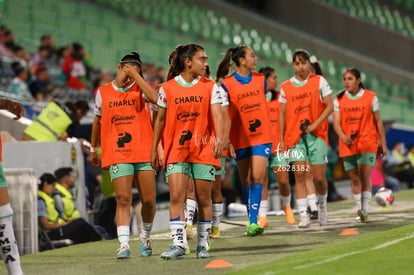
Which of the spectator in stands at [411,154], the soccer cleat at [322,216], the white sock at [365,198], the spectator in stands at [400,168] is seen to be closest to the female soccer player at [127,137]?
the soccer cleat at [322,216]

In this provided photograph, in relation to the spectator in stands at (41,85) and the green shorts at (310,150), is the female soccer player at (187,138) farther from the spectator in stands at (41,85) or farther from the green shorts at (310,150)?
the spectator in stands at (41,85)

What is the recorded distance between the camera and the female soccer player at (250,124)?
34.1ft

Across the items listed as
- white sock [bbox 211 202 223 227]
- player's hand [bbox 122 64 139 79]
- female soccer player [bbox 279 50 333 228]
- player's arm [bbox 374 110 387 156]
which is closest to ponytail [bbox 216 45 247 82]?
female soccer player [bbox 279 50 333 228]

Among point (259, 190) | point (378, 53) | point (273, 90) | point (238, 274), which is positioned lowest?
point (238, 274)

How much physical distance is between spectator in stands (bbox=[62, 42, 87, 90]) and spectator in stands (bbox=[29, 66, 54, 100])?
138 cm

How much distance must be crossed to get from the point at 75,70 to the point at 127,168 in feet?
37.5

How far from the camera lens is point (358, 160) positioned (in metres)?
12.1

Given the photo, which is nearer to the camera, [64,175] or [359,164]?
[359,164]

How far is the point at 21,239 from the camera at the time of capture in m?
11.5

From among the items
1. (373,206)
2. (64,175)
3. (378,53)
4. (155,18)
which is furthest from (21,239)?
(378,53)

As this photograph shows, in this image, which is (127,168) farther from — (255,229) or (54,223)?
(54,223)

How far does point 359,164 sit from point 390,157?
399 inches

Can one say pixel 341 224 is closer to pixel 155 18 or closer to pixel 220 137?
pixel 220 137

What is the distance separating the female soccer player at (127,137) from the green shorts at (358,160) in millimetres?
4061
